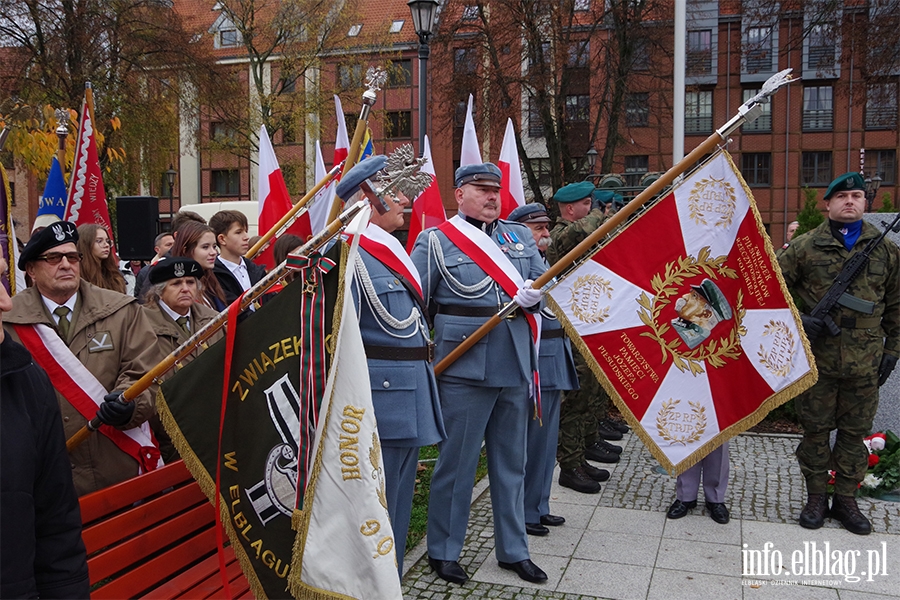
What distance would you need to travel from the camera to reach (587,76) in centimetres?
2375

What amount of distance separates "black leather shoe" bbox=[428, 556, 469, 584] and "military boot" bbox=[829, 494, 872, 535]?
246 centimetres

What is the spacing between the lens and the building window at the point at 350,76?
27.9 meters

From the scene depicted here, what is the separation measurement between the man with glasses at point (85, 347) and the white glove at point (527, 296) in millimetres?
1770

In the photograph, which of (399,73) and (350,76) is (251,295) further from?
(350,76)

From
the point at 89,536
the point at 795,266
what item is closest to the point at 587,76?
the point at 795,266

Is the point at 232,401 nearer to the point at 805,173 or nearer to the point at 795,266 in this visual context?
the point at 795,266

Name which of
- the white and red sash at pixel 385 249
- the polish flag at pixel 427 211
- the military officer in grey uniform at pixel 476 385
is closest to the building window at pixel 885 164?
the polish flag at pixel 427 211

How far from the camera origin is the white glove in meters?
4.06

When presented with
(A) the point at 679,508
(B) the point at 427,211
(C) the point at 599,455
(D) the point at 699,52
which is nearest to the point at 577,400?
(C) the point at 599,455

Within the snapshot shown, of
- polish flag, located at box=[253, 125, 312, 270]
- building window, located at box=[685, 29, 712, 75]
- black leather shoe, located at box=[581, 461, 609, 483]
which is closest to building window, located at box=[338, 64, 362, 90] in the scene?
building window, located at box=[685, 29, 712, 75]

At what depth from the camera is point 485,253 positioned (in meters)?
4.22

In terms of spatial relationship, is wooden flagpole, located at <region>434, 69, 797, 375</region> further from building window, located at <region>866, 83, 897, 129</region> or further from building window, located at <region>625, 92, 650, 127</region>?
building window, located at <region>866, 83, 897, 129</region>

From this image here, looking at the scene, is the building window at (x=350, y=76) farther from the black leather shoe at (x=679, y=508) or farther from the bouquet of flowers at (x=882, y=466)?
the black leather shoe at (x=679, y=508)

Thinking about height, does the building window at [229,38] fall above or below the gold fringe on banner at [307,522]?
above
